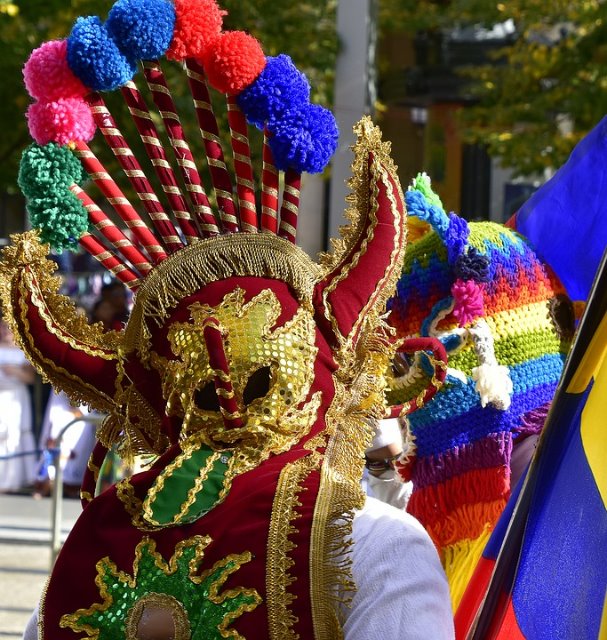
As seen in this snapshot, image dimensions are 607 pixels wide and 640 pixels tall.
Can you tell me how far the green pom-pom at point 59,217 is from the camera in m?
2.09

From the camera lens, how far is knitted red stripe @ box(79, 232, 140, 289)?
2.12 meters

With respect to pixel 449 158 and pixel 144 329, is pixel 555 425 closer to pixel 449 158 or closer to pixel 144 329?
pixel 144 329

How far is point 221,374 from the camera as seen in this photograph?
1.89 metres

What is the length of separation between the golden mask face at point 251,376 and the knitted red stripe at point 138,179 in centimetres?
21

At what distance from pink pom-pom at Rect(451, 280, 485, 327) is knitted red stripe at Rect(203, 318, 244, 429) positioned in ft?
3.51

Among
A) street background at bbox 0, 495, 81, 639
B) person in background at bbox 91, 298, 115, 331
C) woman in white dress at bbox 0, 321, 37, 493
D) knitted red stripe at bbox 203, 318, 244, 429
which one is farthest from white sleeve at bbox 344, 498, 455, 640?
woman in white dress at bbox 0, 321, 37, 493

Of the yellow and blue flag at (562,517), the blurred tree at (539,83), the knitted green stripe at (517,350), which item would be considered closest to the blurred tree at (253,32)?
the blurred tree at (539,83)

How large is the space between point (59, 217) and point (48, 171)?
0.08m

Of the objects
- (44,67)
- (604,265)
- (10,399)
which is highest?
(44,67)

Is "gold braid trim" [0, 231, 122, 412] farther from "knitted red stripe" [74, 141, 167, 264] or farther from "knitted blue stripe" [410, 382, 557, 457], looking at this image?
"knitted blue stripe" [410, 382, 557, 457]

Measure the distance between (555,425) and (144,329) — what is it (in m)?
0.72

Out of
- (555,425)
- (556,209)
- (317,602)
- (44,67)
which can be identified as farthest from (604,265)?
(556,209)

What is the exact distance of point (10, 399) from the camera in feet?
28.9

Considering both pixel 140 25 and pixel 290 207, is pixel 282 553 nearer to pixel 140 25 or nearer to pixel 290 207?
pixel 290 207
